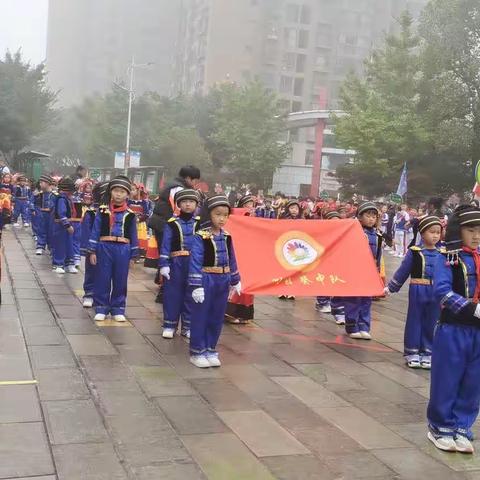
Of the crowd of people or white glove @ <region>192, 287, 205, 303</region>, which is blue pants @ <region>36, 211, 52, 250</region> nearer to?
the crowd of people

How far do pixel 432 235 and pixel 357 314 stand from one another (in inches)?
68.2

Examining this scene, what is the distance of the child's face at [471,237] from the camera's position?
447 centimetres

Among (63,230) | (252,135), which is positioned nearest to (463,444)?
(63,230)

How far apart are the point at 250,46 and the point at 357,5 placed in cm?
1231

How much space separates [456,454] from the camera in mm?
4457

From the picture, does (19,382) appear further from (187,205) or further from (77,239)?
(77,239)

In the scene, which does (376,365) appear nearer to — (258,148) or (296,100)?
(258,148)

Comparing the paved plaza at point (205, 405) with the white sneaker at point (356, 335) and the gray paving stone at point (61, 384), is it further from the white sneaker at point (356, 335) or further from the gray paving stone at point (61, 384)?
the white sneaker at point (356, 335)

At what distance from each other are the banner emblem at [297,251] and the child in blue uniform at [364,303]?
2.21 ft

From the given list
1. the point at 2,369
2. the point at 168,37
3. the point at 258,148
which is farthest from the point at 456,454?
the point at 168,37

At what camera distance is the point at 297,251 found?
7.91 metres

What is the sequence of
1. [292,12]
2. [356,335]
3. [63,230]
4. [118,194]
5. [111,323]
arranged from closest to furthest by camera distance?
1. [111,323]
2. [118,194]
3. [356,335]
4. [63,230]
5. [292,12]

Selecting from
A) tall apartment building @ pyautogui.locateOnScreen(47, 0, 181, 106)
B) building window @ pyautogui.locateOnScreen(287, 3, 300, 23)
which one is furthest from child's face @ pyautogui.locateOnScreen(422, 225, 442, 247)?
tall apartment building @ pyautogui.locateOnScreen(47, 0, 181, 106)

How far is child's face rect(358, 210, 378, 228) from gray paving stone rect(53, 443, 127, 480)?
16.3 feet
